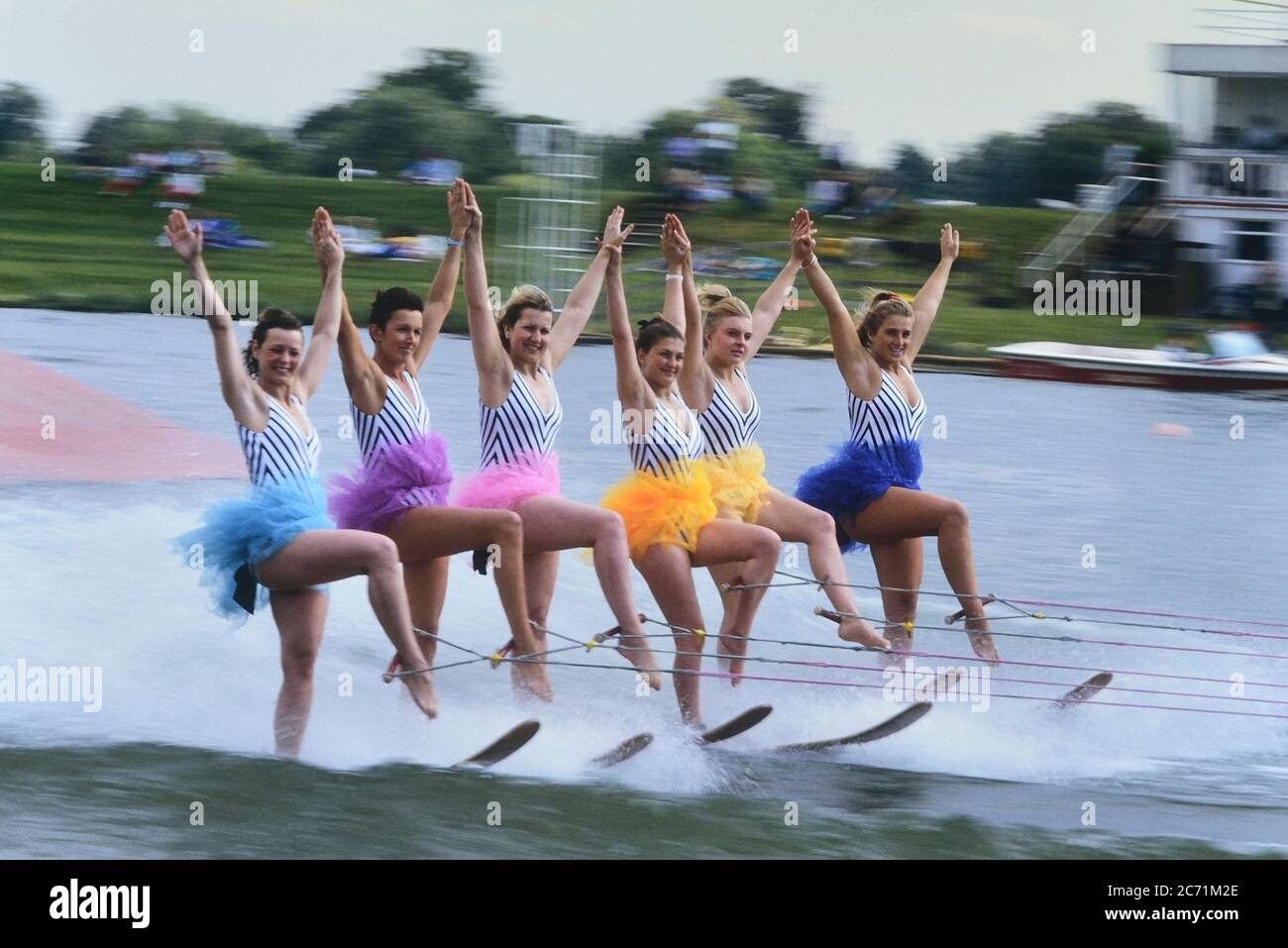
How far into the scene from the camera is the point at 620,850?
5.79 metres

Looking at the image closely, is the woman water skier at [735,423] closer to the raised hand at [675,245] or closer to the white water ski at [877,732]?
the raised hand at [675,245]

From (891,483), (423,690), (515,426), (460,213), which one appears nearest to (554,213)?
(891,483)

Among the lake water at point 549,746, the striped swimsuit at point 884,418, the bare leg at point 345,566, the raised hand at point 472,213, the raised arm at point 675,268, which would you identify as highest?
the raised hand at point 472,213

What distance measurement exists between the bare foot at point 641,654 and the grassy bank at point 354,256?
14.7 metres

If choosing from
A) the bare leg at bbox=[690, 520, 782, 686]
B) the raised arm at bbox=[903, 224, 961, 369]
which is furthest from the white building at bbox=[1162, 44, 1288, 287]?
the bare leg at bbox=[690, 520, 782, 686]

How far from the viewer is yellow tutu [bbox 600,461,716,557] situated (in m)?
6.35

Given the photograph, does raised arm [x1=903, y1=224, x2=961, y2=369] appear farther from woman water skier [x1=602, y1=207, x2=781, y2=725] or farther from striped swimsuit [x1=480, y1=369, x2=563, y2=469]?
striped swimsuit [x1=480, y1=369, x2=563, y2=469]

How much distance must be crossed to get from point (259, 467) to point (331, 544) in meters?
0.37

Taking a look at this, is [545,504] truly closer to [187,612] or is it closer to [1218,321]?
[187,612]

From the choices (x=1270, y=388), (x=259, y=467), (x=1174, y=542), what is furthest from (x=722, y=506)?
(x=1270, y=388)

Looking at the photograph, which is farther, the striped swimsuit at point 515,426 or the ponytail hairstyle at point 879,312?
the ponytail hairstyle at point 879,312

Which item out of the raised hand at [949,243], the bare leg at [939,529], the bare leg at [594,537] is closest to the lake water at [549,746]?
the bare leg at [939,529]

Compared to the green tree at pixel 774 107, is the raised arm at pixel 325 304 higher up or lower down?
lower down

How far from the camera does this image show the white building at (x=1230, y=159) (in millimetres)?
21609
